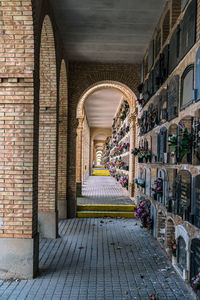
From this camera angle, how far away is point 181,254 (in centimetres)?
481

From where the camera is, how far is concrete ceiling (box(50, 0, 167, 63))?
6.31m

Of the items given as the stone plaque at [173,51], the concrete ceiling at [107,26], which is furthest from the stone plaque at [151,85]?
the stone plaque at [173,51]

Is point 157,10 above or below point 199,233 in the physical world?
above

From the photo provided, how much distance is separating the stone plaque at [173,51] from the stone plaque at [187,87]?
687mm

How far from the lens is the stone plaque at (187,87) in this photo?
4.25m

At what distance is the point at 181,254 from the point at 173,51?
365 cm

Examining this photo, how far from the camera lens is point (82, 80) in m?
10.1

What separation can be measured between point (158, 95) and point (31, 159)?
11.1ft

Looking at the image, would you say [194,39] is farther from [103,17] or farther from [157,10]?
[103,17]

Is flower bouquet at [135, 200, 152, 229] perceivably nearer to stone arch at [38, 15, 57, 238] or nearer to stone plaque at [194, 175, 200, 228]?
stone arch at [38, 15, 57, 238]

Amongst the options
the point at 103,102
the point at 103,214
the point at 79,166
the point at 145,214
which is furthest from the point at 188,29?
the point at 103,102

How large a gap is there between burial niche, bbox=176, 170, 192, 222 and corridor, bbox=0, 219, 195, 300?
118 cm

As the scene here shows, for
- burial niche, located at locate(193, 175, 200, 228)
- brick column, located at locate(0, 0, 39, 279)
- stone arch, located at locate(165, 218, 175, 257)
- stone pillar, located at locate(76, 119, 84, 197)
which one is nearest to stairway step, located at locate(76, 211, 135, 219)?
stone pillar, located at locate(76, 119, 84, 197)

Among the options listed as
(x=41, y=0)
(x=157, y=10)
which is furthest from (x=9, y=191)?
(x=157, y=10)
